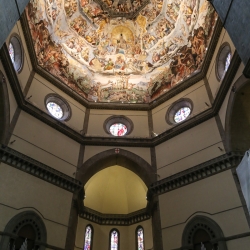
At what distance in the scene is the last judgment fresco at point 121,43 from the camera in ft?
55.2

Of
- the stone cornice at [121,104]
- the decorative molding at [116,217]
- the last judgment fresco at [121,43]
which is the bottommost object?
the decorative molding at [116,217]

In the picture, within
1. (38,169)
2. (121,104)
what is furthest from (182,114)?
(38,169)

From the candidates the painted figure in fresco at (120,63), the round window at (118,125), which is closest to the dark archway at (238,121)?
the round window at (118,125)

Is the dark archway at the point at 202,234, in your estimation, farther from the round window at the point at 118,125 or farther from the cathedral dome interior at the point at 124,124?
the round window at the point at 118,125

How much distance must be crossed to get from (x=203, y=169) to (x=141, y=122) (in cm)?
623

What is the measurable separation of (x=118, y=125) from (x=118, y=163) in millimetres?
2908

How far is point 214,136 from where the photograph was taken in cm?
1348

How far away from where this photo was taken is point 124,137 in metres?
16.5

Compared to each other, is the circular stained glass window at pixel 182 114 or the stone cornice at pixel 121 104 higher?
the stone cornice at pixel 121 104

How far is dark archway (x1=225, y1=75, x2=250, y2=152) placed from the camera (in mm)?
12266

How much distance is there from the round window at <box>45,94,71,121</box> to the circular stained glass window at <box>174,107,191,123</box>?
7291mm

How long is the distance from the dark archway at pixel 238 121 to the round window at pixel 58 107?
395 inches

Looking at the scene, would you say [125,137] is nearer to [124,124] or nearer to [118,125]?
[124,124]

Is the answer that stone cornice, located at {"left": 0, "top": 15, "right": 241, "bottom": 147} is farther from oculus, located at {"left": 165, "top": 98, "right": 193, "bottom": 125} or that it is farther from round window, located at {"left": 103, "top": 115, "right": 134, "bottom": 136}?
round window, located at {"left": 103, "top": 115, "right": 134, "bottom": 136}
